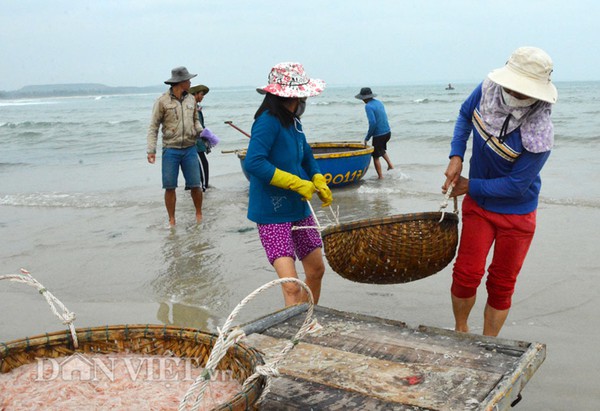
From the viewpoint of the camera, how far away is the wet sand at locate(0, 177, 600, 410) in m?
4.07

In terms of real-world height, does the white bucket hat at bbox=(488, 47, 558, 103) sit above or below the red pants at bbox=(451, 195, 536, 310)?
above

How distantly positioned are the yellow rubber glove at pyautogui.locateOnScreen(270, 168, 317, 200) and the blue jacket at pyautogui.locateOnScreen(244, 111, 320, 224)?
3 centimetres

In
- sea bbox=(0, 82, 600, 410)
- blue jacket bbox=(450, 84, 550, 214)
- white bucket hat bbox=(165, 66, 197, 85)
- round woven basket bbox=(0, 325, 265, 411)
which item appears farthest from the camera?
white bucket hat bbox=(165, 66, 197, 85)

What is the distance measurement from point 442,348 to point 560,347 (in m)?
1.46

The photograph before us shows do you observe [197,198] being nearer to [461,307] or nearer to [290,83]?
[290,83]

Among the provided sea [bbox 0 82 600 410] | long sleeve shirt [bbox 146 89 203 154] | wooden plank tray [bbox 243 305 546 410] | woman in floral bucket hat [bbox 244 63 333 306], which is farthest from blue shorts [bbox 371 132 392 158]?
wooden plank tray [bbox 243 305 546 410]

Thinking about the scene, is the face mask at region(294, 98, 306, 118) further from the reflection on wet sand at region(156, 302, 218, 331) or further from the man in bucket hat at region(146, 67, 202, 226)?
the man in bucket hat at region(146, 67, 202, 226)

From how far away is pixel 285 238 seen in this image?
3.62m

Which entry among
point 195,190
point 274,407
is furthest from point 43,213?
point 274,407

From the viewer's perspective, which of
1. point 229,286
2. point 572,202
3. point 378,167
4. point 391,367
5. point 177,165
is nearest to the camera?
point 391,367

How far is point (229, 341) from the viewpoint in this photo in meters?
1.73

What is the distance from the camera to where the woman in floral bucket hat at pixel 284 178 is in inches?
135

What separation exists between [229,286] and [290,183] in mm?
2217

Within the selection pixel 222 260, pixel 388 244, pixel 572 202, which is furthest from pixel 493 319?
pixel 572 202
